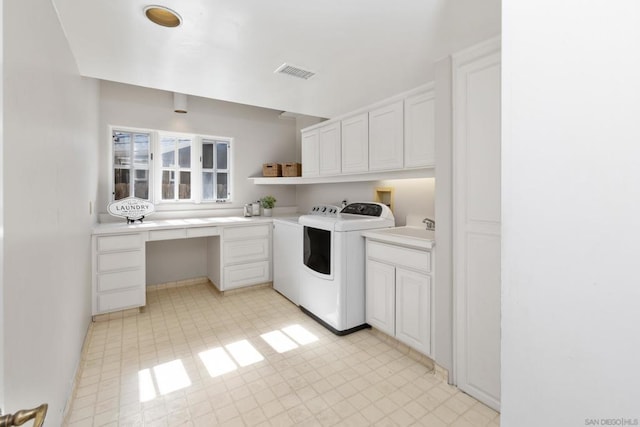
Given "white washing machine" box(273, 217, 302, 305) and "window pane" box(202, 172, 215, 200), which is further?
"window pane" box(202, 172, 215, 200)

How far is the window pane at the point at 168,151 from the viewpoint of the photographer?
3.82 metres

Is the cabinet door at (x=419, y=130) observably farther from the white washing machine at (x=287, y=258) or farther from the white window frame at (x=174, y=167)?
the white window frame at (x=174, y=167)

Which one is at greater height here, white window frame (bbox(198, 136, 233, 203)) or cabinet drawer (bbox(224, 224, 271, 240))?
white window frame (bbox(198, 136, 233, 203))

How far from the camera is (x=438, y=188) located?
1999mm

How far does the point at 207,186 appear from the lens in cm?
413

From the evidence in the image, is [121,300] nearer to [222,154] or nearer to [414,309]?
[222,154]

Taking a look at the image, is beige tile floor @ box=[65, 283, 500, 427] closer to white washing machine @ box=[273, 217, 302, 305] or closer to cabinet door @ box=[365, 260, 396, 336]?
cabinet door @ box=[365, 260, 396, 336]

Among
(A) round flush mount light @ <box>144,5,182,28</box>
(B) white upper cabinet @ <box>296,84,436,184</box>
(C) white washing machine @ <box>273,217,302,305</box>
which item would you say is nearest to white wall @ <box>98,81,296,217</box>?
(C) white washing machine @ <box>273,217,302,305</box>

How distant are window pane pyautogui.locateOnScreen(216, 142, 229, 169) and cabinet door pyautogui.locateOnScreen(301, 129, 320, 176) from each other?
4.12ft

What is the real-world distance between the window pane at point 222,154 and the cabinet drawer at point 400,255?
8.54 feet

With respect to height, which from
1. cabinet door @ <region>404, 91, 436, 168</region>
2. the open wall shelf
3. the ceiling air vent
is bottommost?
the open wall shelf

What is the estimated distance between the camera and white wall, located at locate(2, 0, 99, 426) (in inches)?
34.7

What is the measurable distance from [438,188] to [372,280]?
40.7 inches

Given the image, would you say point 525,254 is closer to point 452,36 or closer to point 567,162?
point 567,162
